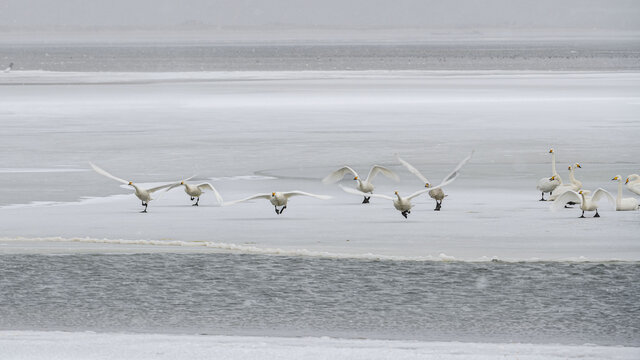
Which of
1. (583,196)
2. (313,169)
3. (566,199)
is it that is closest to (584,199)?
(583,196)

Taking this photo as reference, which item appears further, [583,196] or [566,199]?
[566,199]

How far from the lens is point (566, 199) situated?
40.9ft

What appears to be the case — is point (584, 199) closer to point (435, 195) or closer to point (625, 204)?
point (625, 204)

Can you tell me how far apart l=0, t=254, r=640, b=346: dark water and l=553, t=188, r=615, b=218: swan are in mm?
3268

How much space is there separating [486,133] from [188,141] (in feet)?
20.0

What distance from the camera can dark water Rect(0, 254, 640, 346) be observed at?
704cm

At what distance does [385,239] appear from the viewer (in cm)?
1060

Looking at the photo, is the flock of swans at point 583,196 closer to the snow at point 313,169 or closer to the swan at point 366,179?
the snow at point 313,169

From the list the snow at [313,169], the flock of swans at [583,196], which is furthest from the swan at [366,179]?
the flock of swans at [583,196]

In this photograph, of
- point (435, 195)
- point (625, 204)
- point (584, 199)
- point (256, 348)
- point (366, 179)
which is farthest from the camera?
point (366, 179)

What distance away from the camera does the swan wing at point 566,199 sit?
12297 mm

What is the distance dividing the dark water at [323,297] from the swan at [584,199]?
129 inches

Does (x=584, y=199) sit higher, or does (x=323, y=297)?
(x=584, y=199)

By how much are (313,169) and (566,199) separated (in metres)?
5.46
